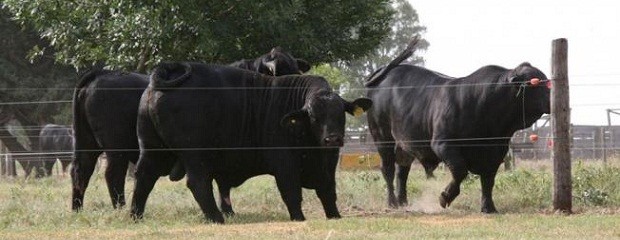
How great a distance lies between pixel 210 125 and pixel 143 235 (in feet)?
8.38

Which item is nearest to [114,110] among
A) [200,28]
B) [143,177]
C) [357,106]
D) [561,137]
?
[143,177]

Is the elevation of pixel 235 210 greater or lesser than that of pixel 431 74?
lesser

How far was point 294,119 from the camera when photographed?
12.8 meters

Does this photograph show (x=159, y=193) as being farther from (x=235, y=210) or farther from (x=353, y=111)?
(x=353, y=111)

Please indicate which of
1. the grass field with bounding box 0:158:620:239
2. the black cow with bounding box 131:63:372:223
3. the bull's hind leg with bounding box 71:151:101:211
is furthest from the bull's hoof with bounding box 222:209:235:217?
the bull's hind leg with bounding box 71:151:101:211

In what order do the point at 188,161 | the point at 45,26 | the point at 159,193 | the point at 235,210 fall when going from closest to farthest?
the point at 188,161
the point at 235,210
the point at 159,193
the point at 45,26

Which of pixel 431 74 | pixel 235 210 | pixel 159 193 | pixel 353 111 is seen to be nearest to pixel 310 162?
pixel 353 111

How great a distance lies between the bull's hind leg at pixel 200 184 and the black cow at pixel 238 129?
0.01 meters

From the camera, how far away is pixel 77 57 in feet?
68.7

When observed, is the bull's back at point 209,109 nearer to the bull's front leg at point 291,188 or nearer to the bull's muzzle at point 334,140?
the bull's front leg at point 291,188

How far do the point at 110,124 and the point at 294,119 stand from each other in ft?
9.39

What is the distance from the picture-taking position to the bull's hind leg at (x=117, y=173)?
14398 mm

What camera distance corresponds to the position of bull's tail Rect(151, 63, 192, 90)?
12.9 meters

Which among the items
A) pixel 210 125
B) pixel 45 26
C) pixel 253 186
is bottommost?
pixel 253 186
